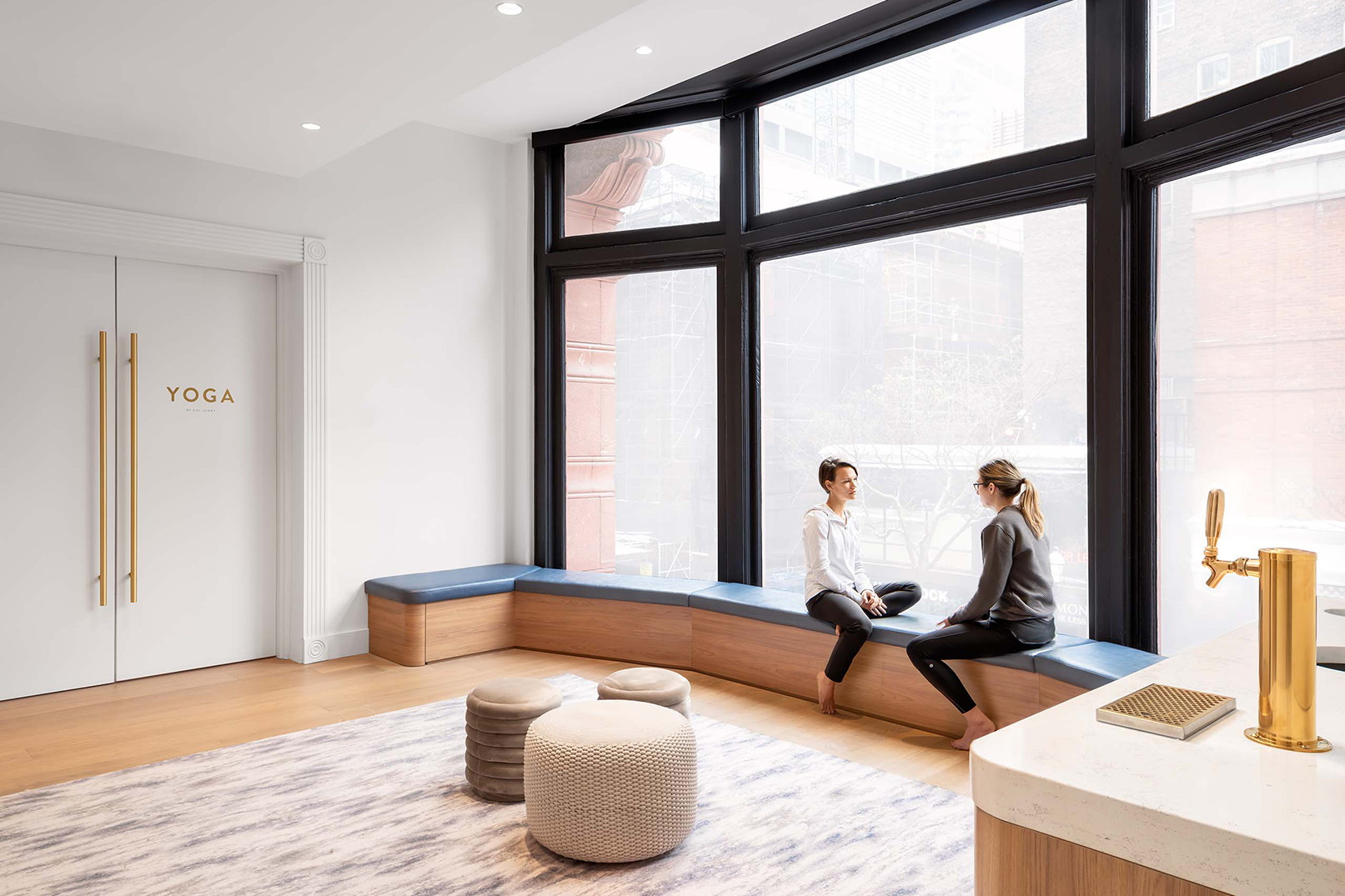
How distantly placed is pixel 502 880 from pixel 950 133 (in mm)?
3719

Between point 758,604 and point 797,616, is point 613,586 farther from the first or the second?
point 797,616

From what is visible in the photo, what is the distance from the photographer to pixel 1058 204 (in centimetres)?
377

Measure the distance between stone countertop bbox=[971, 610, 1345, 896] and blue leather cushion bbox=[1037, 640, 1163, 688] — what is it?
1.97 metres

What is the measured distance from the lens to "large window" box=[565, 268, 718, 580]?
5.26m

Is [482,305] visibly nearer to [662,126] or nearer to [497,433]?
[497,433]

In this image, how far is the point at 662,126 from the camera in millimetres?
5352

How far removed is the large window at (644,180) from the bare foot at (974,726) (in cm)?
312

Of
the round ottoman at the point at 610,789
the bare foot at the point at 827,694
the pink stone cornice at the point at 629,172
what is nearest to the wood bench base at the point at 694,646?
the bare foot at the point at 827,694

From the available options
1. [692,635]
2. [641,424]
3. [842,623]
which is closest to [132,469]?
[641,424]

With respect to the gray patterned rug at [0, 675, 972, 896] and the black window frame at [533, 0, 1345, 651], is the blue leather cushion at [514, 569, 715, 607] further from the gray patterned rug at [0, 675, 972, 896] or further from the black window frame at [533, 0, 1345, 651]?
the gray patterned rug at [0, 675, 972, 896]

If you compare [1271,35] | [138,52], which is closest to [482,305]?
[138,52]

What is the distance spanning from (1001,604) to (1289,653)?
2505 millimetres

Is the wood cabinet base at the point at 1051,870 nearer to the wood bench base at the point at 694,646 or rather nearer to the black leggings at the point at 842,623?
the wood bench base at the point at 694,646

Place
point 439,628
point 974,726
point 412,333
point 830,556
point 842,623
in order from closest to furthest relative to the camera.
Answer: point 974,726, point 842,623, point 830,556, point 439,628, point 412,333
